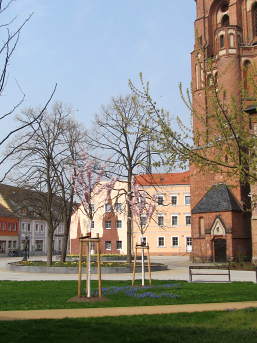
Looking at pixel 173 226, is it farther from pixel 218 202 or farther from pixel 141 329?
pixel 141 329

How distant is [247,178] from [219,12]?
40.6 metres

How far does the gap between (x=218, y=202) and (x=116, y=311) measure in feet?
103

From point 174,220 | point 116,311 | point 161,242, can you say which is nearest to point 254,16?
point 174,220

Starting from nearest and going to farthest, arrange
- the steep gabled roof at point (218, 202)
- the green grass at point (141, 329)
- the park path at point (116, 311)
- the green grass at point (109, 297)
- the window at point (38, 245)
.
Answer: the green grass at point (141, 329) → the park path at point (116, 311) → the green grass at point (109, 297) → the steep gabled roof at point (218, 202) → the window at point (38, 245)

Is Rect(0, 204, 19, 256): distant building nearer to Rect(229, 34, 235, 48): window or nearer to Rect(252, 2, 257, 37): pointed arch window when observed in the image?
Rect(229, 34, 235, 48): window

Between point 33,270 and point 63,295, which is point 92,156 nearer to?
point 33,270

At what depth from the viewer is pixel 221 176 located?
4216 centimetres

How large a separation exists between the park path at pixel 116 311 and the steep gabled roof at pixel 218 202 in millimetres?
27933

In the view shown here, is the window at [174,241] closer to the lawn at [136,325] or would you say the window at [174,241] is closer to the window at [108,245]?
the window at [108,245]

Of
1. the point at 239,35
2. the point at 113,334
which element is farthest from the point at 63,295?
the point at 239,35

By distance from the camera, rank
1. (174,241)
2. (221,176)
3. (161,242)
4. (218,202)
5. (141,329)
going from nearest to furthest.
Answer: (141,329) → (218,202) → (221,176) → (174,241) → (161,242)

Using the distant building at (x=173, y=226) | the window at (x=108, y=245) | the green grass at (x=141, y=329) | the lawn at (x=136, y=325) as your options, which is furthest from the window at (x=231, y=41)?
the green grass at (x=141, y=329)

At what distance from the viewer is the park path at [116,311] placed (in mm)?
9584

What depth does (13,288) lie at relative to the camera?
16156 mm
